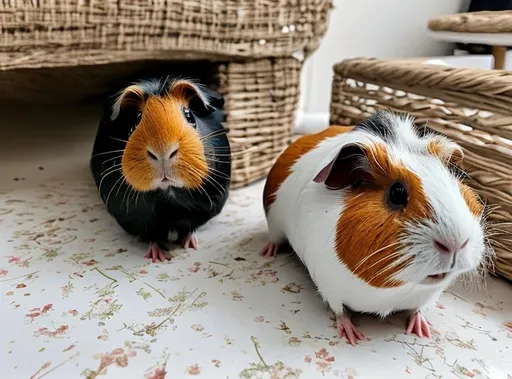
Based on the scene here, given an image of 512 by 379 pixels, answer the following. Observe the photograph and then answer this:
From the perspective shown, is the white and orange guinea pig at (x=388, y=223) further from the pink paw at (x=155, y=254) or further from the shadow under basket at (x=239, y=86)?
the shadow under basket at (x=239, y=86)

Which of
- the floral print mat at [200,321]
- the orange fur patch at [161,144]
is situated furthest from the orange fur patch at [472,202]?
the orange fur patch at [161,144]

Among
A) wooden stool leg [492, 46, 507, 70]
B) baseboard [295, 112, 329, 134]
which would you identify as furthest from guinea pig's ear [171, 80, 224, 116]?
baseboard [295, 112, 329, 134]

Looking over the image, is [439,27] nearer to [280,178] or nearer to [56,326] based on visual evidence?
[280,178]

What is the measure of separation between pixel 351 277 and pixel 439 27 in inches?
47.0

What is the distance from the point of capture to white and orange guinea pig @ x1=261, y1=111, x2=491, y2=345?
70cm

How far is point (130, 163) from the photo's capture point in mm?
948

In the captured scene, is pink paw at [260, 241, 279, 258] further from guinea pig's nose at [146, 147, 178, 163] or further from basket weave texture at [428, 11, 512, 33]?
basket weave texture at [428, 11, 512, 33]

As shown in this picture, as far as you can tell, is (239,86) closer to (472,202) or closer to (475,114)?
(475,114)

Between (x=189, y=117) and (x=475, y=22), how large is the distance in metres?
0.97

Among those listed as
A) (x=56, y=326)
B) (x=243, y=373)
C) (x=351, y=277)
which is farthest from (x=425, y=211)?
(x=56, y=326)

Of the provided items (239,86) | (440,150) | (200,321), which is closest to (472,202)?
(440,150)

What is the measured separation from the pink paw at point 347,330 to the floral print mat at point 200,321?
0.01 m

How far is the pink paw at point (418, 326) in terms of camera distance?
34.4 inches

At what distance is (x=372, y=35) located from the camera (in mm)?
2080
